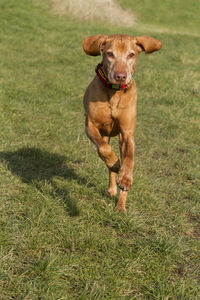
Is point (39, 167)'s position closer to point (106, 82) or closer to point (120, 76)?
point (106, 82)

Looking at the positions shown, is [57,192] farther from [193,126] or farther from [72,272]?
[193,126]

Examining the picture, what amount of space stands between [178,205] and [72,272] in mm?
2018

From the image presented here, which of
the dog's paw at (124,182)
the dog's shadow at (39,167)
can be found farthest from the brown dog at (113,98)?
the dog's shadow at (39,167)

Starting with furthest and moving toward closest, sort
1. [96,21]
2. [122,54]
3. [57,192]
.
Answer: [96,21] → [57,192] → [122,54]

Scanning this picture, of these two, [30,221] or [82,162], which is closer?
[30,221]

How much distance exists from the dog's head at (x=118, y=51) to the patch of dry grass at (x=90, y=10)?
16374mm

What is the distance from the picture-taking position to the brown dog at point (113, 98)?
359 centimetres

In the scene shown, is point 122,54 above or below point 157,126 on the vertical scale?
above

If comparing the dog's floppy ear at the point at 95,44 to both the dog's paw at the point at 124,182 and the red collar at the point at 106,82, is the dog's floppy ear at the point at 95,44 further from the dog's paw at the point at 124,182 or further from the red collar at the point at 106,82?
the dog's paw at the point at 124,182

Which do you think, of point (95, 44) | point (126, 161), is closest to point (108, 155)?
point (126, 161)

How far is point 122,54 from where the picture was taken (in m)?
3.71

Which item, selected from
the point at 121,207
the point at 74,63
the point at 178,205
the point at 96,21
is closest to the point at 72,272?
the point at 121,207

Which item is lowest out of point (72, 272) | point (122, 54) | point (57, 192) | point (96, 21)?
point (96, 21)

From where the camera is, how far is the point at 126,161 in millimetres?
3613
